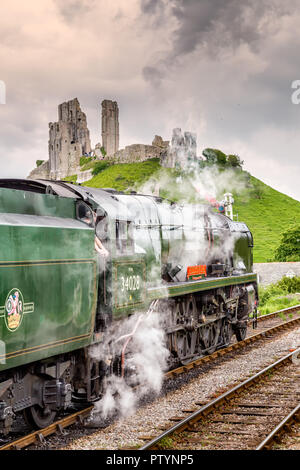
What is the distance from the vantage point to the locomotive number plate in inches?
326

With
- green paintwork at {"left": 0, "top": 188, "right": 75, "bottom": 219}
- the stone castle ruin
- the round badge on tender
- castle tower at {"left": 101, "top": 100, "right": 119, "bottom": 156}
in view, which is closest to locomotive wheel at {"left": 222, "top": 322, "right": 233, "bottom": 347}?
green paintwork at {"left": 0, "top": 188, "right": 75, "bottom": 219}

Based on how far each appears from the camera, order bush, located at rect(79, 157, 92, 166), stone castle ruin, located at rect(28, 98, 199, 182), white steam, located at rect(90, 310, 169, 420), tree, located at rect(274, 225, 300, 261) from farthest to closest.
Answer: stone castle ruin, located at rect(28, 98, 199, 182) < bush, located at rect(79, 157, 92, 166) < tree, located at rect(274, 225, 300, 261) < white steam, located at rect(90, 310, 169, 420)

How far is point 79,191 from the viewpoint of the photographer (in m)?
8.15

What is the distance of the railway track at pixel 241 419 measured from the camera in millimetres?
7234

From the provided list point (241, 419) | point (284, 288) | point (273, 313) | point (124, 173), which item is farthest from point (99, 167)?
point (241, 419)

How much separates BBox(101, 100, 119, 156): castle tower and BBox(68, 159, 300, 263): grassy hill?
17.9m

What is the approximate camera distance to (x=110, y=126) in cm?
13425

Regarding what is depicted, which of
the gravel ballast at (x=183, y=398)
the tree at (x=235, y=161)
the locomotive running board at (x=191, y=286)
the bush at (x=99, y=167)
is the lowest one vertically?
the gravel ballast at (x=183, y=398)

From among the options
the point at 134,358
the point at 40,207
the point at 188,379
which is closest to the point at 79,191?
the point at 40,207

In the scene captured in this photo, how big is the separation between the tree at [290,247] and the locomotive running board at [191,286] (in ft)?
168

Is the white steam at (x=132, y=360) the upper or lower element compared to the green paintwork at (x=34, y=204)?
lower

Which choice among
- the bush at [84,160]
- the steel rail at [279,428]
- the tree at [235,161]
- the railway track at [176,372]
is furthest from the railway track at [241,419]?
the bush at [84,160]

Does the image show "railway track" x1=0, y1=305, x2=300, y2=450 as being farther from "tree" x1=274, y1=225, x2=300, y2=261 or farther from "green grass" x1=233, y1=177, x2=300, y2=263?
"green grass" x1=233, y1=177, x2=300, y2=263

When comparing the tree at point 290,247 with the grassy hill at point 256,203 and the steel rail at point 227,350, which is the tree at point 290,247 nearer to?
the grassy hill at point 256,203
